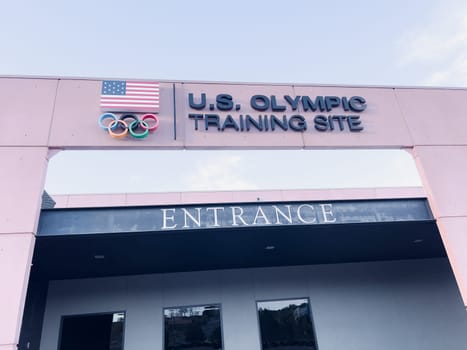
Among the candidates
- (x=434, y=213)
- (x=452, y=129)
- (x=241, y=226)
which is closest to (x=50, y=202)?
(x=241, y=226)

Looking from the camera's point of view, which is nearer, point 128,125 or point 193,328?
point 128,125

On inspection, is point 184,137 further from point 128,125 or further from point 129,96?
point 129,96

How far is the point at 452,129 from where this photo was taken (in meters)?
6.49

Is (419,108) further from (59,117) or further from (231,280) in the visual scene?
(59,117)

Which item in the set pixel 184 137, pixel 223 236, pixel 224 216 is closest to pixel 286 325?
pixel 223 236

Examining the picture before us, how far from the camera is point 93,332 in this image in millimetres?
8000

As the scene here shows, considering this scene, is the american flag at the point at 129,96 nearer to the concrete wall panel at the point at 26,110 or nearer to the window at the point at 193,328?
the concrete wall panel at the point at 26,110

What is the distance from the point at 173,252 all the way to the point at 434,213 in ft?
16.0

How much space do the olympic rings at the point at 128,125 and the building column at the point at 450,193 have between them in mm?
4865

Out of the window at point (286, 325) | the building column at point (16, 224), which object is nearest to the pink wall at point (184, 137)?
the building column at point (16, 224)

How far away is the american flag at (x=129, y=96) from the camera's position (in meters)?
5.73

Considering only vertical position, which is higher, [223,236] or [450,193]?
[450,193]

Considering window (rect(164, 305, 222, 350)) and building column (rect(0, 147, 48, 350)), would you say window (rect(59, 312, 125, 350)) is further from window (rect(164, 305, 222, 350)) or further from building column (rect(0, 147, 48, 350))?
building column (rect(0, 147, 48, 350))

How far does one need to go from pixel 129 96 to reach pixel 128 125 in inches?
22.6
